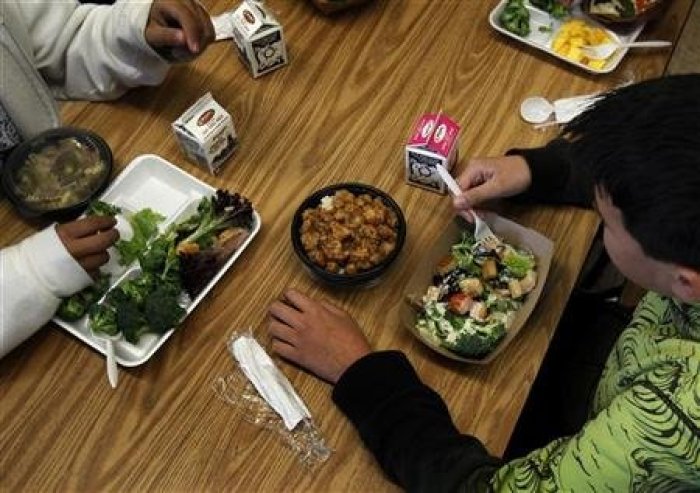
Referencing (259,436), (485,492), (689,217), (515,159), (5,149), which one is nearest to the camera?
(689,217)

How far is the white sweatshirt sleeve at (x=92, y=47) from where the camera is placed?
135cm

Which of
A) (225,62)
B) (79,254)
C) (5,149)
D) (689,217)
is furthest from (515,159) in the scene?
(5,149)

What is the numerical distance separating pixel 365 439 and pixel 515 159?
540 millimetres

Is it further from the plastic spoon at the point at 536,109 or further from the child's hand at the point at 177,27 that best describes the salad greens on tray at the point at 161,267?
the plastic spoon at the point at 536,109

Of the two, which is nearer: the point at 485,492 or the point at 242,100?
the point at 485,492

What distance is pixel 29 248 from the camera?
113 cm

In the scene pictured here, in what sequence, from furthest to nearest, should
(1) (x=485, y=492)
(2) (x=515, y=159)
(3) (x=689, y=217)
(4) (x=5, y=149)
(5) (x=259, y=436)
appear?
(4) (x=5, y=149) → (2) (x=515, y=159) → (5) (x=259, y=436) → (1) (x=485, y=492) → (3) (x=689, y=217)

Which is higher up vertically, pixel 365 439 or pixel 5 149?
pixel 5 149

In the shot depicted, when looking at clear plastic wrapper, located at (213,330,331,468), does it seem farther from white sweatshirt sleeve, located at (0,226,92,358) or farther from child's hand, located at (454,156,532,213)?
child's hand, located at (454,156,532,213)

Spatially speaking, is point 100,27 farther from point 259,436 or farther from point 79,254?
point 259,436

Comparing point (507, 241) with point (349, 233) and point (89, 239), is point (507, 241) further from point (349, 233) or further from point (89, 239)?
point (89, 239)

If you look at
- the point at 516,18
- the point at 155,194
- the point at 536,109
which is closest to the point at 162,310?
the point at 155,194

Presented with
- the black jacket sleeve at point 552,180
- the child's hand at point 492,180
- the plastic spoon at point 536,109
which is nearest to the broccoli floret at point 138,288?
the child's hand at point 492,180

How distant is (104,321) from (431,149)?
595 mm
